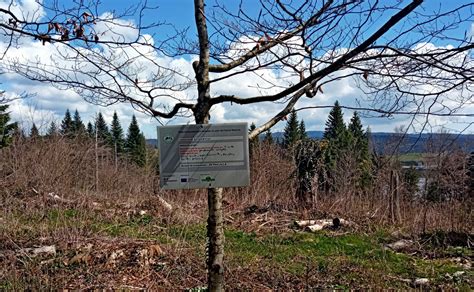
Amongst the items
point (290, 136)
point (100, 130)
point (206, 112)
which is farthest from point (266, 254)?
point (100, 130)

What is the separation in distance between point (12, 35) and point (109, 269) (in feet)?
8.83

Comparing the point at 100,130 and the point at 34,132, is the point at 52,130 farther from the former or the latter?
the point at 100,130

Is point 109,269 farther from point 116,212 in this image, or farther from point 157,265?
point 116,212

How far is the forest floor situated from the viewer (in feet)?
15.4

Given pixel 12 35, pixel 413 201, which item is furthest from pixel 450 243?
pixel 12 35

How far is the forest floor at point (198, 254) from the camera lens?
4691 mm

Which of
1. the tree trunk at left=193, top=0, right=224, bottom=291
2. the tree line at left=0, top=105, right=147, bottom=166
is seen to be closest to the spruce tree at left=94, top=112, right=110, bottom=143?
the tree line at left=0, top=105, right=147, bottom=166

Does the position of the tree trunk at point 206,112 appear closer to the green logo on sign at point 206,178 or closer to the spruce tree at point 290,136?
the green logo on sign at point 206,178

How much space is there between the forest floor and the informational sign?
5.95 feet

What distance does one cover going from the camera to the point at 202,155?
120 inches

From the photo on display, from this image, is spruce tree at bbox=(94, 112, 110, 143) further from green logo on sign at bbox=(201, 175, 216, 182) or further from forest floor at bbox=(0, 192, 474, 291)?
green logo on sign at bbox=(201, 175, 216, 182)

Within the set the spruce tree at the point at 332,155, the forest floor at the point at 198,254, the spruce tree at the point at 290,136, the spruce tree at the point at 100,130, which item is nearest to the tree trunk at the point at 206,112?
the spruce tree at the point at 290,136

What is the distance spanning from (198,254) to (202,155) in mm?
2847

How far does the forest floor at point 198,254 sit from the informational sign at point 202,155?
1.81 metres
